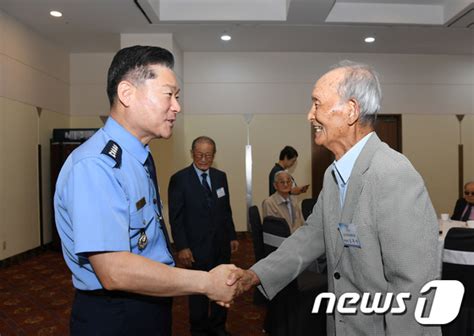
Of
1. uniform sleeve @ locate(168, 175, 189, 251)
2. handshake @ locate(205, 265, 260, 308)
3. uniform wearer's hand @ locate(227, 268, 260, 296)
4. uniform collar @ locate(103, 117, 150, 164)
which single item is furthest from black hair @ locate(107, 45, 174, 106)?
uniform sleeve @ locate(168, 175, 189, 251)

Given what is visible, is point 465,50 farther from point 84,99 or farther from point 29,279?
point 29,279

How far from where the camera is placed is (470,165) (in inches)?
334

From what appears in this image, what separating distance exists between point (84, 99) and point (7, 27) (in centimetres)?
231

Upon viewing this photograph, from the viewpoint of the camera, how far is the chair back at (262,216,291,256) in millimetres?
2887

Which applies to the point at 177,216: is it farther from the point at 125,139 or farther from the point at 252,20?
the point at 252,20

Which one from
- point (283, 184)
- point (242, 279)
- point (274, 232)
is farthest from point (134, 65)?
point (283, 184)

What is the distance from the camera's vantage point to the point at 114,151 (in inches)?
53.1

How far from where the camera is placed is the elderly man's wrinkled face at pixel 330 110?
1595 millimetres

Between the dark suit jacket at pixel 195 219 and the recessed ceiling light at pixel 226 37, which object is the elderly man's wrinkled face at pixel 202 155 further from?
the recessed ceiling light at pixel 226 37

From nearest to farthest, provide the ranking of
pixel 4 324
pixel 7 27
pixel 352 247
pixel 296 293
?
pixel 352 247 → pixel 296 293 → pixel 4 324 → pixel 7 27

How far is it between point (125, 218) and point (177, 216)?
83.9 inches

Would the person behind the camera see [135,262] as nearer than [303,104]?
Yes

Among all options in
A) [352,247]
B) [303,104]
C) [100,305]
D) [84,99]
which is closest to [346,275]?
[352,247]

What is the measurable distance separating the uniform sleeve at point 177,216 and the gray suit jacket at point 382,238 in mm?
1885
